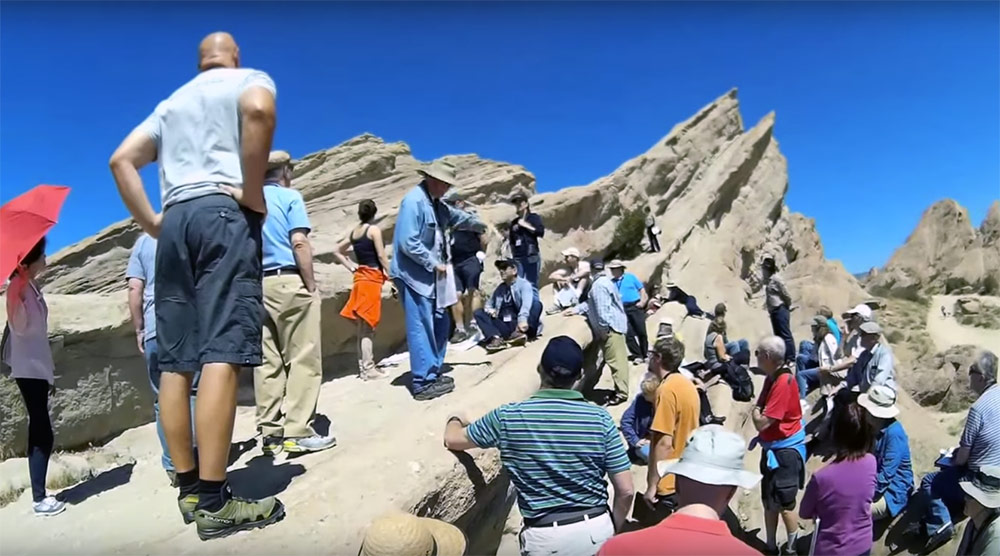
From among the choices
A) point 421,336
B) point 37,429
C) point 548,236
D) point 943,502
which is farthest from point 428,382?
point 548,236

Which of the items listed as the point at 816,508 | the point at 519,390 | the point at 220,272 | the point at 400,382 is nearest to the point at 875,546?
the point at 816,508

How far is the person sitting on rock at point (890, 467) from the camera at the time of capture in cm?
528

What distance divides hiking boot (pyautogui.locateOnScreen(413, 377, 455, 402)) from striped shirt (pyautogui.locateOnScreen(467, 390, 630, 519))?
1908 mm

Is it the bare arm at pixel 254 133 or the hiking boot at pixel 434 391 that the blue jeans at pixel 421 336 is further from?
the bare arm at pixel 254 133

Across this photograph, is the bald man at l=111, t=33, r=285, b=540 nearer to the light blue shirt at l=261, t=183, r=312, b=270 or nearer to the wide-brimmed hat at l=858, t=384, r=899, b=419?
the light blue shirt at l=261, t=183, r=312, b=270

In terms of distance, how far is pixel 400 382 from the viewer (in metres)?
5.66

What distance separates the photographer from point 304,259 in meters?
3.70

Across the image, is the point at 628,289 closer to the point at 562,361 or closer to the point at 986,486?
the point at 986,486

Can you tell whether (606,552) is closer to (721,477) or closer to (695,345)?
(721,477)

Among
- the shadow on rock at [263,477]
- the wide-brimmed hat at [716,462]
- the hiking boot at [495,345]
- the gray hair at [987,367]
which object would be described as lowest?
the shadow on rock at [263,477]

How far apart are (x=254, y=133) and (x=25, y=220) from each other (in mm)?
1899

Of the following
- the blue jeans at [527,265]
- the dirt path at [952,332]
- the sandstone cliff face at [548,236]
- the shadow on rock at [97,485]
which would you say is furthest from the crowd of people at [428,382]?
the dirt path at [952,332]

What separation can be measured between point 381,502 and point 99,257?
1340 cm

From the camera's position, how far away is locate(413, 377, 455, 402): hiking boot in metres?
4.79
